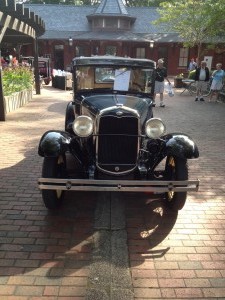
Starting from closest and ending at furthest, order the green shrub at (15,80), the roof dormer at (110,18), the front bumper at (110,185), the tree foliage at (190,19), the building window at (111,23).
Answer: the front bumper at (110,185)
the green shrub at (15,80)
the tree foliage at (190,19)
the roof dormer at (110,18)
the building window at (111,23)

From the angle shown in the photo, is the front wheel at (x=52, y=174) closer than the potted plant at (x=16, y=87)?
Yes

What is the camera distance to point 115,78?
5.19m

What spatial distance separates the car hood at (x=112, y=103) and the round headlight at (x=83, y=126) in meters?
0.23

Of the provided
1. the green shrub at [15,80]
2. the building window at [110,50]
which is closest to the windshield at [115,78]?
the green shrub at [15,80]

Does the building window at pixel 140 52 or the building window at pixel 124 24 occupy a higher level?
the building window at pixel 124 24

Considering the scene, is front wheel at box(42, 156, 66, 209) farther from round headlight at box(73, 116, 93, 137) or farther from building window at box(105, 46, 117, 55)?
building window at box(105, 46, 117, 55)

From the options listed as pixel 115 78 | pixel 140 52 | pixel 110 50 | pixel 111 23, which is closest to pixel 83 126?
pixel 115 78

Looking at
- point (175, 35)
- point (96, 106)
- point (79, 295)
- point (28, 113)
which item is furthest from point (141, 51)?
point (79, 295)

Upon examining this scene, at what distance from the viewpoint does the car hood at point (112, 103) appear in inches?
167

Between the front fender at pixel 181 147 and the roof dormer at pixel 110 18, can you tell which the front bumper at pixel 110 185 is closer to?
the front fender at pixel 181 147

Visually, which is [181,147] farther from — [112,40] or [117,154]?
[112,40]

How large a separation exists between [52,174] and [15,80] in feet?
30.5

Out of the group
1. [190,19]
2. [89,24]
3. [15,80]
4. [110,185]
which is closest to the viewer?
[110,185]

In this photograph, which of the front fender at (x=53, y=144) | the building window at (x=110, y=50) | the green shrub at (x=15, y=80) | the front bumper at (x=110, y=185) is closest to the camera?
the front bumper at (x=110, y=185)
